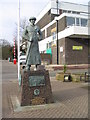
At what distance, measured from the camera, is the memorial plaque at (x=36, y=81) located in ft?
22.5

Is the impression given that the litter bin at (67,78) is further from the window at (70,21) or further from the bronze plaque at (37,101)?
the window at (70,21)

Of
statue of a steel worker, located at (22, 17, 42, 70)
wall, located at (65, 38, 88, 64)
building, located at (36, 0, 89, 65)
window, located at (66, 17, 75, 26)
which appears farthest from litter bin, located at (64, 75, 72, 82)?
window, located at (66, 17, 75, 26)

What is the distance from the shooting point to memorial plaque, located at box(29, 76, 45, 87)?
22.5 feet

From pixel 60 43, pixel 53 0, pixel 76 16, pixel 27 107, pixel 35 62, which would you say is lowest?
pixel 27 107

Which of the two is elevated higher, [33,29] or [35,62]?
[33,29]

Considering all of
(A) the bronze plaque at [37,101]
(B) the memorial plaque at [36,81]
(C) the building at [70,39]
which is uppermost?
(C) the building at [70,39]

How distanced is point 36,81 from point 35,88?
24 cm

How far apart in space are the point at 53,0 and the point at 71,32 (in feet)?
48.4

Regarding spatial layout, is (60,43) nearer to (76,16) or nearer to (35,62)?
(76,16)

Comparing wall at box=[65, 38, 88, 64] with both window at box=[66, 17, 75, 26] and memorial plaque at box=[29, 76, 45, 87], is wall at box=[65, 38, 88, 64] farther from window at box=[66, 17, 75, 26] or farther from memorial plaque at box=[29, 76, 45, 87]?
memorial plaque at box=[29, 76, 45, 87]

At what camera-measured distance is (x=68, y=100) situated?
765cm

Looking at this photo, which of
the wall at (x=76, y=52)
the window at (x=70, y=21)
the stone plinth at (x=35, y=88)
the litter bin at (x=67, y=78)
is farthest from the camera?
the window at (x=70, y=21)

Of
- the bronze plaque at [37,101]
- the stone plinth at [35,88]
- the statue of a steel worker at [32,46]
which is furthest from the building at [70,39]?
the bronze plaque at [37,101]

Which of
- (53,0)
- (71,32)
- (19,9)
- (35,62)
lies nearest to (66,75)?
(19,9)
